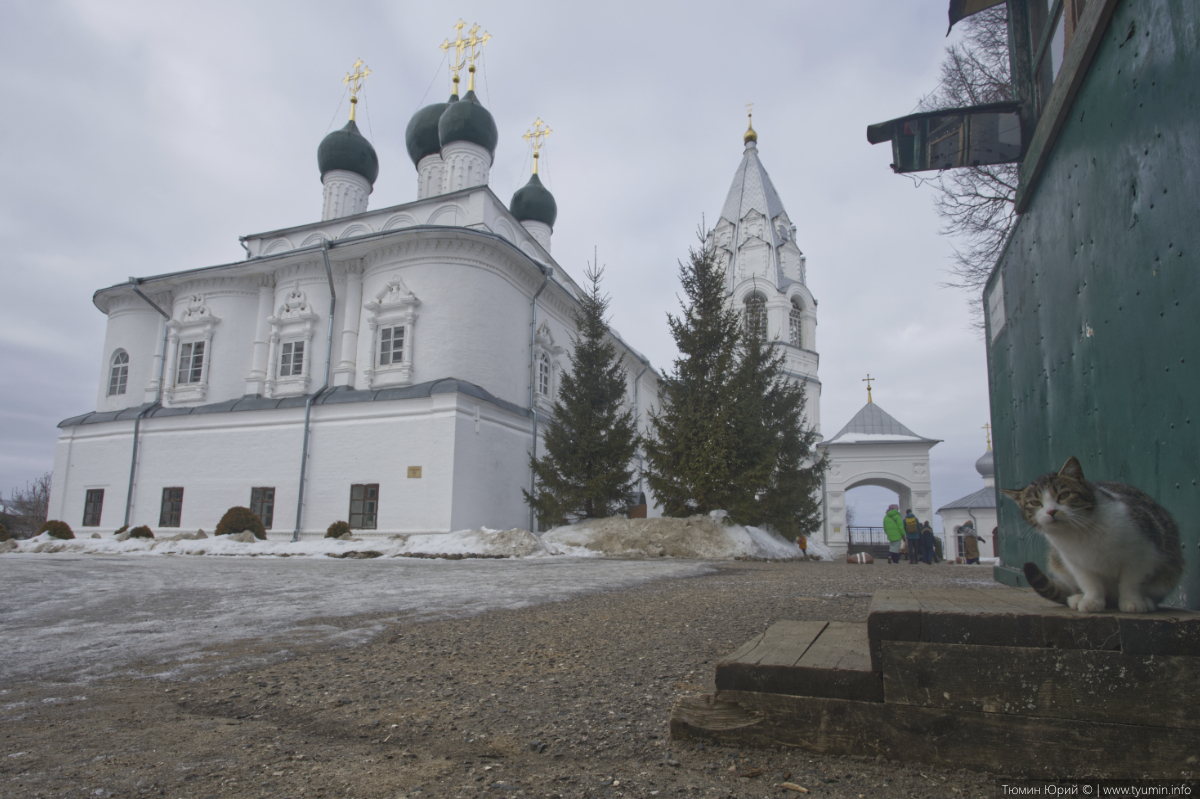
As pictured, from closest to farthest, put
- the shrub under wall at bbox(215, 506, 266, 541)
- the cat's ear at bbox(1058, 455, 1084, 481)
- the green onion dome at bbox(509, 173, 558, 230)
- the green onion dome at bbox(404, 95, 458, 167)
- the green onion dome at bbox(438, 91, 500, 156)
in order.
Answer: the cat's ear at bbox(1058, 455, 1084, 481) → the shrub under wall at bbox(215, 506, 266, 541) → the green onion dome at bbox(438, 91, 500, 156) → the green onion dome at bbox(404, 95, 458, 167) → the green onion dome at bbox(509, 173, 558, 230)

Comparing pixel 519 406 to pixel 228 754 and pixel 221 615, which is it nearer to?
pixel 221 615

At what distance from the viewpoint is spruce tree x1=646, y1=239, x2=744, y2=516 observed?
16.2 metres

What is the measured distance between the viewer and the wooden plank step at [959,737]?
171 cm

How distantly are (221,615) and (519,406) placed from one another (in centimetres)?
1606

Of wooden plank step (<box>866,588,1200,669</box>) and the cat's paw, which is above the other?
the cat's paw

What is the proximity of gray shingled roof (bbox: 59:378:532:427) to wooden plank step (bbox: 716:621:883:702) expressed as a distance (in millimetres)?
16474

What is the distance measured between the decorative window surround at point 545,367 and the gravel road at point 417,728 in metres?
18.5

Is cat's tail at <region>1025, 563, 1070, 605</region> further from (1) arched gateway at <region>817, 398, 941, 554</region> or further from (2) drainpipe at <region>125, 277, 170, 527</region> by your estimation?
(1) arched gateway at <region>817, 398, 941, 554</region>

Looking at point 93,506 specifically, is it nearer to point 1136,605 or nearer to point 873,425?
point 1136,605

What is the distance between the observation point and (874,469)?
3478 cm

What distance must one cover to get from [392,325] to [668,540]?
36.3ft

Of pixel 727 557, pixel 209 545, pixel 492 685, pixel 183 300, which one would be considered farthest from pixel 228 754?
pixel 183 300

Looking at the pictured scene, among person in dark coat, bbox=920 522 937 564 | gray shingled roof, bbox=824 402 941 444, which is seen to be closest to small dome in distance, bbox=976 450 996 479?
Answer: gray shingled roof, bbox=824 402 941 444

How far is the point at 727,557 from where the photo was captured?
14.6 meters
